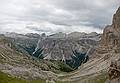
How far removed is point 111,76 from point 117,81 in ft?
24.7

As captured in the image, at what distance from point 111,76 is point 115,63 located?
5.65m

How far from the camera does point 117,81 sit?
105 m

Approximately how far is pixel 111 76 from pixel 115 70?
17.1 ft

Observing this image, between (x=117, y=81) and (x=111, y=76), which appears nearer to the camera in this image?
(x=117, y=81)

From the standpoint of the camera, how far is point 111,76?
11200cm

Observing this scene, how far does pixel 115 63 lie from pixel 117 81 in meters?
8.21

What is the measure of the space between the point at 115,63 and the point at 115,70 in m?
3.46

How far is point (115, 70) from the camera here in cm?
10762

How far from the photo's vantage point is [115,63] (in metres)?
110

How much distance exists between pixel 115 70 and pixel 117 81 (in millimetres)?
4779
